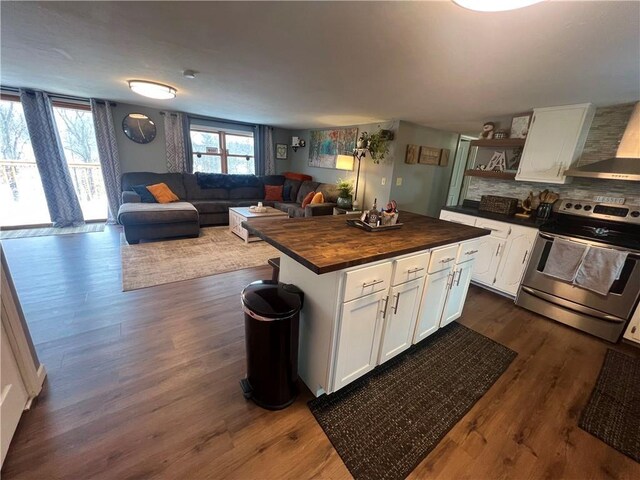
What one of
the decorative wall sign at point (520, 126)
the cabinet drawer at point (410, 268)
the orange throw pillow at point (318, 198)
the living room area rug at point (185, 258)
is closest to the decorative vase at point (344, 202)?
the orange throw pillow at point (318, 198)

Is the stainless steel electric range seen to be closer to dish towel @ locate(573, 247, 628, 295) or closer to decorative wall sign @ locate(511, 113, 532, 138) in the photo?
dish towel @ locate(573, 247, 628, 295)

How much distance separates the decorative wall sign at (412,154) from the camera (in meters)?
4.35

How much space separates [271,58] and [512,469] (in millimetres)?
3012

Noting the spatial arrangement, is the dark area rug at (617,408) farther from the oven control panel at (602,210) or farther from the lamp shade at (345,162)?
the lamp shade at (345,162)

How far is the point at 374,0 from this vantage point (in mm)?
1225

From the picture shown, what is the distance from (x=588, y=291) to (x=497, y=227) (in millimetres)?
945

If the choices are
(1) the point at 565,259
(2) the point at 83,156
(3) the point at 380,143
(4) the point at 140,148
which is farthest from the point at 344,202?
(2) the point at 83,156

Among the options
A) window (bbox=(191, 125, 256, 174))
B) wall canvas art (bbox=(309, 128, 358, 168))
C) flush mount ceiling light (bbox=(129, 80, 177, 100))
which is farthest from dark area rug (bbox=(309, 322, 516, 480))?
window (bbox=(191, 125, 256, 174))

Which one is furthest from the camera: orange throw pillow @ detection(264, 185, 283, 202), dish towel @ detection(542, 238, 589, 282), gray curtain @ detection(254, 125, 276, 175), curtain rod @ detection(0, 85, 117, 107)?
gray curtain @ detection(254, 125, 276, 175)

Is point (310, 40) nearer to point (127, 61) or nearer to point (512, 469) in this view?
point (127, 61)

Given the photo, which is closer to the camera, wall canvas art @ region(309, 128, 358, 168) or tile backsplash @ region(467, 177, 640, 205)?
tile backsplash @ region(467, 177, 640, 205)

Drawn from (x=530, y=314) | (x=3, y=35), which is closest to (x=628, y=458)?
(x=530, y=314)

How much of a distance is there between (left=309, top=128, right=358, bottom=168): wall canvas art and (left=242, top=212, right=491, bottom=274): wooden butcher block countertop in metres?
3.37

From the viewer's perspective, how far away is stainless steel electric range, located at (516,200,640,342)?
2.15m
